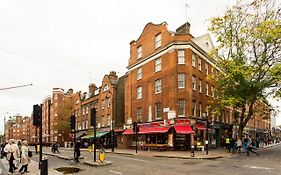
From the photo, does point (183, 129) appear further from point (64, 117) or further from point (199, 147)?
point (64, 117)

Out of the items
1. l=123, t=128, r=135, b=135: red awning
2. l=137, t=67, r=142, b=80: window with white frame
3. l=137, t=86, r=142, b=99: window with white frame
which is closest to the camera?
l=123, t=128, r=135, b=135: red awning

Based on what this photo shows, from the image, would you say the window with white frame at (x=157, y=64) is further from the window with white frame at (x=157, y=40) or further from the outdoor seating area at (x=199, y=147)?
the outdoor seating area at (x=199, y=147)

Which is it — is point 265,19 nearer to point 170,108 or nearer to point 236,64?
point 236,64

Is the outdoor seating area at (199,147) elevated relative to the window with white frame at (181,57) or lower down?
lower down

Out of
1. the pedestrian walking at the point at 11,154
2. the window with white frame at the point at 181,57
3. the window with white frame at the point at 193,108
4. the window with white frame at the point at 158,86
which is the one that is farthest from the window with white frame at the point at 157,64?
the pedestrian walking at the point at 11,154

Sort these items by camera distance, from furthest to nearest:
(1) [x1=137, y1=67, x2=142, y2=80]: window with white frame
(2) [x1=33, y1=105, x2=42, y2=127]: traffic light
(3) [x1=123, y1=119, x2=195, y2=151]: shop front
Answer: (1) [x1=137, y1=67, x2=142, y2=80]: window with white frame < (3) [x1=123, y1=119, x2=195, y2=151]: shop front < (2) [x1=33, y1=105, x2=42, y2=127]: traffic light

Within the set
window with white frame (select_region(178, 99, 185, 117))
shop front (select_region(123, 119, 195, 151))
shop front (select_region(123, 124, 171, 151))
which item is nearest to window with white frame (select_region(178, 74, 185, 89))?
window with white frame (select_region(178, 99, 185, 117))

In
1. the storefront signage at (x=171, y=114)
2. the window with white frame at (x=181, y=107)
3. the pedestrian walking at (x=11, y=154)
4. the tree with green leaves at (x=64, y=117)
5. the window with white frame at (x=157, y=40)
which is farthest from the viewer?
the tree with green leaves at (x=64, y=117)

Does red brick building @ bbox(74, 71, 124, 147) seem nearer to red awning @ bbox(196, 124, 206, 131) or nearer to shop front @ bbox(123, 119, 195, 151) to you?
shop front @ bbox(123, 119, 195, 151)

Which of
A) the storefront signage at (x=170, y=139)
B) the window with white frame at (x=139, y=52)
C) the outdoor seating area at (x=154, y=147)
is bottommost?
the outdoor seating area at (x=154, y=147)

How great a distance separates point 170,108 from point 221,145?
1066 cm

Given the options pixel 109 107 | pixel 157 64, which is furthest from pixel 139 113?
pixel 109 107

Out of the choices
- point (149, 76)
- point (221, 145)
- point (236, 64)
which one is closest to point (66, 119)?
point (149, 76)

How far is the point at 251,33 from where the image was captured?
30016 millimetres
